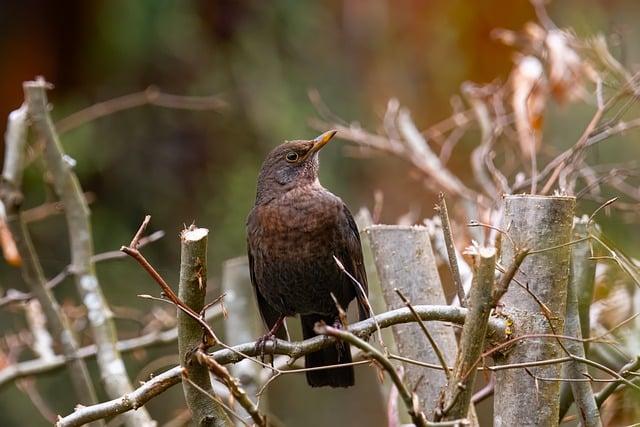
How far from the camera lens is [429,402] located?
269cm

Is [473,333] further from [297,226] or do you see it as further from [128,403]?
[297,226]

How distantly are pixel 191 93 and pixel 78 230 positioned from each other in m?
3.13

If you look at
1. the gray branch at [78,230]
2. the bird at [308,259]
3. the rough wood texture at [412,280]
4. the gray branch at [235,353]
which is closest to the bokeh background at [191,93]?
the gray branch at [78,230]

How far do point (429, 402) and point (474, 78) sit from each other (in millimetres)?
4858

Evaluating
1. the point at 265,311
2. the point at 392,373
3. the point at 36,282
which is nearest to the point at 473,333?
the point at 392,373

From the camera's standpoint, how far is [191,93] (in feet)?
21.0

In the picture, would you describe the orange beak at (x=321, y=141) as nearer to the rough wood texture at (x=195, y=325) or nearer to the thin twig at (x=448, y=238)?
the thin twig at (x=448, y=238)

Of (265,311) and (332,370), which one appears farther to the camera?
(265,311)

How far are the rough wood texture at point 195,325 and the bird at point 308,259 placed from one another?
92cm

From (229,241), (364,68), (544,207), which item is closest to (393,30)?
(364,68)

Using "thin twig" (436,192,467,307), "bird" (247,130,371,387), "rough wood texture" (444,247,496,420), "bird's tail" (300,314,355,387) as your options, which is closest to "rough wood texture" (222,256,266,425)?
"bird" (247,130,371,387)

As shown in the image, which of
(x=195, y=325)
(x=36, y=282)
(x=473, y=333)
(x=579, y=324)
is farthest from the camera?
(x=36, y=282)

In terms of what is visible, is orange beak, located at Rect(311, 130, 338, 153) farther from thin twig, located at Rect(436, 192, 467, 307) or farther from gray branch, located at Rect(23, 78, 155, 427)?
thin twig, located at Rect(436, 192, 467, 307)

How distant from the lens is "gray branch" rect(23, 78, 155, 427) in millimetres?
3285
